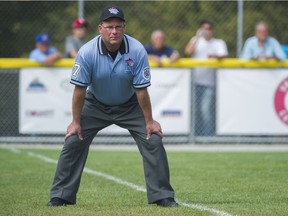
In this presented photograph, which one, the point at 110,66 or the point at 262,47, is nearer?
the point at 110,66

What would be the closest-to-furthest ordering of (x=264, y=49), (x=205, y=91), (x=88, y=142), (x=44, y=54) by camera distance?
(x=88, y=142) → (x=205, y=91) → (x=264, y=49) → (x=44, y=54)

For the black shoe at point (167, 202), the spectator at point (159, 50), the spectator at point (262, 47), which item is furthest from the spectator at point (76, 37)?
the black shoe at point (167, 202)

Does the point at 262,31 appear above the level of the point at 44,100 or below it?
above

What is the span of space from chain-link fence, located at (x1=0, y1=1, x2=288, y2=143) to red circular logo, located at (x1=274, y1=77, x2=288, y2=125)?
0.45 m

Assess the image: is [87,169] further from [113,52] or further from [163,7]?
[163,7]

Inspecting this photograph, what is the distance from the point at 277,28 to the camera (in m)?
21.5

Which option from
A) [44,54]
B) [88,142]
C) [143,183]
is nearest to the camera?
[88,142]

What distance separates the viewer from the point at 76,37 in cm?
1598

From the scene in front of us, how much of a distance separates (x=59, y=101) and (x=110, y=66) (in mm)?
7828

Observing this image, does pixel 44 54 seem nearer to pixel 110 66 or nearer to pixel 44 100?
pixel 44 100

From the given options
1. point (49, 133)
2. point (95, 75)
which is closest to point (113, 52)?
point (95, 75)

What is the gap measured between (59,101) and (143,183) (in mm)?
5601

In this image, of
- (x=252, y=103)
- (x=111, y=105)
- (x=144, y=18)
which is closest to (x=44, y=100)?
(x=252, y=103)

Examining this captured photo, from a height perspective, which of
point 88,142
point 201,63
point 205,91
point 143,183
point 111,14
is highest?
point 111,14
